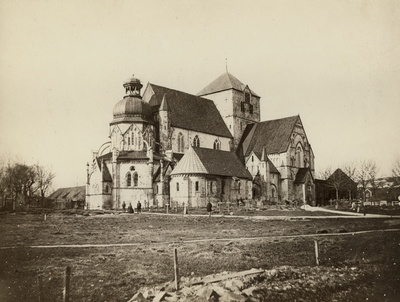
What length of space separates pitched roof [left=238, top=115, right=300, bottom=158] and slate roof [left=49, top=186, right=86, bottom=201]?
1513 inches

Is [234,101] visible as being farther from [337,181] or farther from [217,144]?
[337,181]

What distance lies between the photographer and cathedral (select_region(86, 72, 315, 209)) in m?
48.5

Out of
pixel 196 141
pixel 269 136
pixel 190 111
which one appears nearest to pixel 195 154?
pixel 196 141

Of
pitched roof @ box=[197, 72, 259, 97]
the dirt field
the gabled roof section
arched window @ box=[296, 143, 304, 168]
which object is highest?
pitched roof @ box=[197, 72, 259, 97]

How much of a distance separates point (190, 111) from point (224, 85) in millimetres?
10519

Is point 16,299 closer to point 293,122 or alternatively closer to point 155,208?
point 155,208

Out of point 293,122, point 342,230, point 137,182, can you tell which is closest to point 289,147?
point 293,122

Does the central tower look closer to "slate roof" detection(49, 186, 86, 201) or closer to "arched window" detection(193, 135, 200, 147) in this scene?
"arched window" detection(193, 135, 200, 147)

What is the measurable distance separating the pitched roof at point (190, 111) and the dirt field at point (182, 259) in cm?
3462

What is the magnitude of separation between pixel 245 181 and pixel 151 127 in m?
13.6

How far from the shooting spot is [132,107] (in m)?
52.4

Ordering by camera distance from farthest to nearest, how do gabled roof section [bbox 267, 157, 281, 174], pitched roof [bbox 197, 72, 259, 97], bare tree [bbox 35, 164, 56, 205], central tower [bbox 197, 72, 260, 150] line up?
pitched roof [bbox 197, 72, 259, 97], central tower [bbox 197, 72, 260, 150], gabled roof section [bbox 267, 157, 281, 174], bare tree [bbox 35, 164, 56, 205]

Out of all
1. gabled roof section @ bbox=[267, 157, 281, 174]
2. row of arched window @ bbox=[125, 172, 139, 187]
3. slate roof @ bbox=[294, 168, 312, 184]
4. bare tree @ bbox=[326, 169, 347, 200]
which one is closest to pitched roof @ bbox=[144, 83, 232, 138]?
gabled roof section @ bbox=[267, 157, 281, 174]

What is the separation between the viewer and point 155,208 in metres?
45.9
